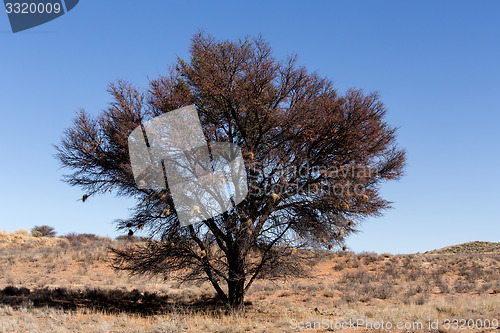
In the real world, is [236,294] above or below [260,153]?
below

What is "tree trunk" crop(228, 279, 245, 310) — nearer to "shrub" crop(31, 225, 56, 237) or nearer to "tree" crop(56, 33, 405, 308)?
"tree" crop(56, 33, 405, 308)

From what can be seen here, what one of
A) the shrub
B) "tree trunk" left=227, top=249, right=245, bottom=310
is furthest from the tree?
the shrub

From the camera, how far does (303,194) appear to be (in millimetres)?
15008

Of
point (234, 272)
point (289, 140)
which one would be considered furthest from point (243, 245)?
point (289, 140)

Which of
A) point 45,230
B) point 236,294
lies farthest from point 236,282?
point 45,230

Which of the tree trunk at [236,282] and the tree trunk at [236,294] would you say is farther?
the tree trunk at [236,294]

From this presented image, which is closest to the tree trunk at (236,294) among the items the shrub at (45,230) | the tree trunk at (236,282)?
the tree trunk at (236,282)

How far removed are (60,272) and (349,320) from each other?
66.3 ft

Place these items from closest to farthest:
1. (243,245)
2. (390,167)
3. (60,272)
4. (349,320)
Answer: (349,320) < (243,245) < (390,167) < (60,272)

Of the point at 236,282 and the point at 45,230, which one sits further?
the point at 45,230

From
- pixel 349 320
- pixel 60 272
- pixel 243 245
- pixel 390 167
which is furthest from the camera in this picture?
pixel 60 272

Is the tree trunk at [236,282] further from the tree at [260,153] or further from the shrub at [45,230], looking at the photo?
the shrub at [45,230]

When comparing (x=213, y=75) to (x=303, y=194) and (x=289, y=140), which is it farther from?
(x=303, y=194)

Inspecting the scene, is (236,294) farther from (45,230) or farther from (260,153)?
(45,230)
